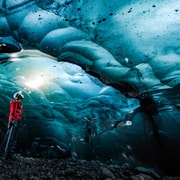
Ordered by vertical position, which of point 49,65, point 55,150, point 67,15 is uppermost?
point 67,15

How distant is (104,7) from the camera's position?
5965mm

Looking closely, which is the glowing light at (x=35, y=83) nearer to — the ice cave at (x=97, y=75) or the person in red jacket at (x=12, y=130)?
the ice cave at (x=97, y=75)

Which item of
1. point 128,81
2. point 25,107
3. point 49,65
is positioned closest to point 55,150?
point 25,107

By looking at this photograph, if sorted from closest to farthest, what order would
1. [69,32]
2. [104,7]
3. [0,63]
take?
[104,7] < [69,32] < [0,63]

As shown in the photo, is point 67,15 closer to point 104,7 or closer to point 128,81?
point 104,7

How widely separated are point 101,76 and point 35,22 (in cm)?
253

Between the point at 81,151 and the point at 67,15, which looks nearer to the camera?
the point at 67,15

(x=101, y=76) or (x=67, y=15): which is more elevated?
(x=67, y=15)

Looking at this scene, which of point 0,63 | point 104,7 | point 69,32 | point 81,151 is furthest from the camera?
point 0,63

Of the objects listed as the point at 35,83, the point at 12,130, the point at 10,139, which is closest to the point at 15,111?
the point at 12,130

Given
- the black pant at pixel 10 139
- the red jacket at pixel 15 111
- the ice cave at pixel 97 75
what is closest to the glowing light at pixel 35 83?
the ice cave at pixel 97 75

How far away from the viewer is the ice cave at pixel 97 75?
599 cm

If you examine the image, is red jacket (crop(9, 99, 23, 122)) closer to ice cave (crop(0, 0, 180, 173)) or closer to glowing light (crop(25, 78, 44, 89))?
ice cave (crop(0, 0, 180, 173))

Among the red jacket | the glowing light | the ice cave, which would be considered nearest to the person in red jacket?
the red jacket
